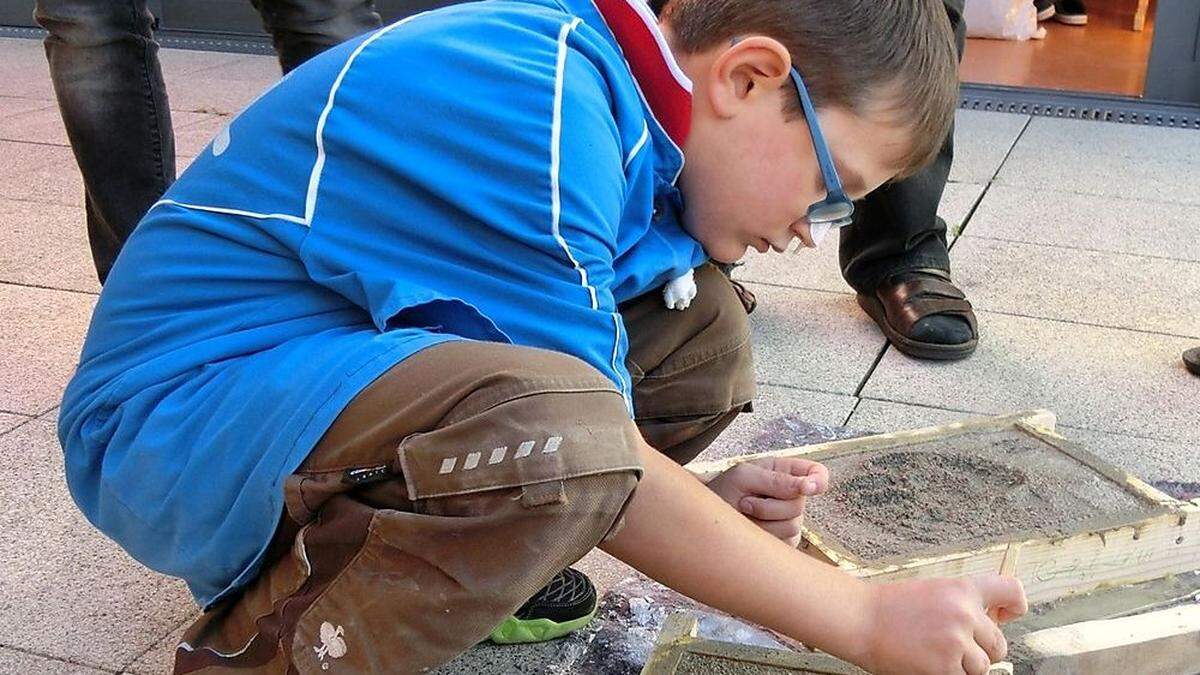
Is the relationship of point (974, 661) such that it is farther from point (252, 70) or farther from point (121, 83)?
point (252, 70)

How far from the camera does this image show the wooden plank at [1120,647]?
1.75 m

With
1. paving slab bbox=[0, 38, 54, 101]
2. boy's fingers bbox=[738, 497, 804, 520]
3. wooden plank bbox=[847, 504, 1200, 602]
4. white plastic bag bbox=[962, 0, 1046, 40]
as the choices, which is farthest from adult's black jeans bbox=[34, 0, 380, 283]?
white plastic bag bbox=[962, 0, 1046, 40]

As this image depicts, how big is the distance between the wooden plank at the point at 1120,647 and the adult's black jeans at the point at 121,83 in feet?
5.97

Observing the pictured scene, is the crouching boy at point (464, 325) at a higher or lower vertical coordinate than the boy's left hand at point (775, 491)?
higher

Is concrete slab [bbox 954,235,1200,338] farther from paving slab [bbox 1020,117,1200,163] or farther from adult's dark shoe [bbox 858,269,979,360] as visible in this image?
paving slab [bbox 1020,117,1200,163]

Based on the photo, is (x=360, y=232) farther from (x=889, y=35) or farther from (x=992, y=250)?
(x=992, y=250)

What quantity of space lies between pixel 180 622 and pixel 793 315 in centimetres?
180

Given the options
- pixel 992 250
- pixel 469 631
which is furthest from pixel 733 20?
pixel 992 250

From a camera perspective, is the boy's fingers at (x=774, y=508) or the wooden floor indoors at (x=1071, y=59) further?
the wooden floor indoors at (x=1071, y=59)

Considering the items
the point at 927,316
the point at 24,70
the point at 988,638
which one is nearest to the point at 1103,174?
the point at 927,316

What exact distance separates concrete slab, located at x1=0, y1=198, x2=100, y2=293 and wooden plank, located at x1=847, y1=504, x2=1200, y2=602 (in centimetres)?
225

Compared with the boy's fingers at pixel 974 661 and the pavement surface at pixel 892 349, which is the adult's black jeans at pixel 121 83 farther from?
the boy's fingers at pixel 974 661

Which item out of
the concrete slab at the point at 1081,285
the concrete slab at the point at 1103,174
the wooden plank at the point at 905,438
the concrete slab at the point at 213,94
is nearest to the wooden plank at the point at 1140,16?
the concrete slab at the point at 1103,174

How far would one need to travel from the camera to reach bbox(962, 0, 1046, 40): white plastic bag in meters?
7.13
